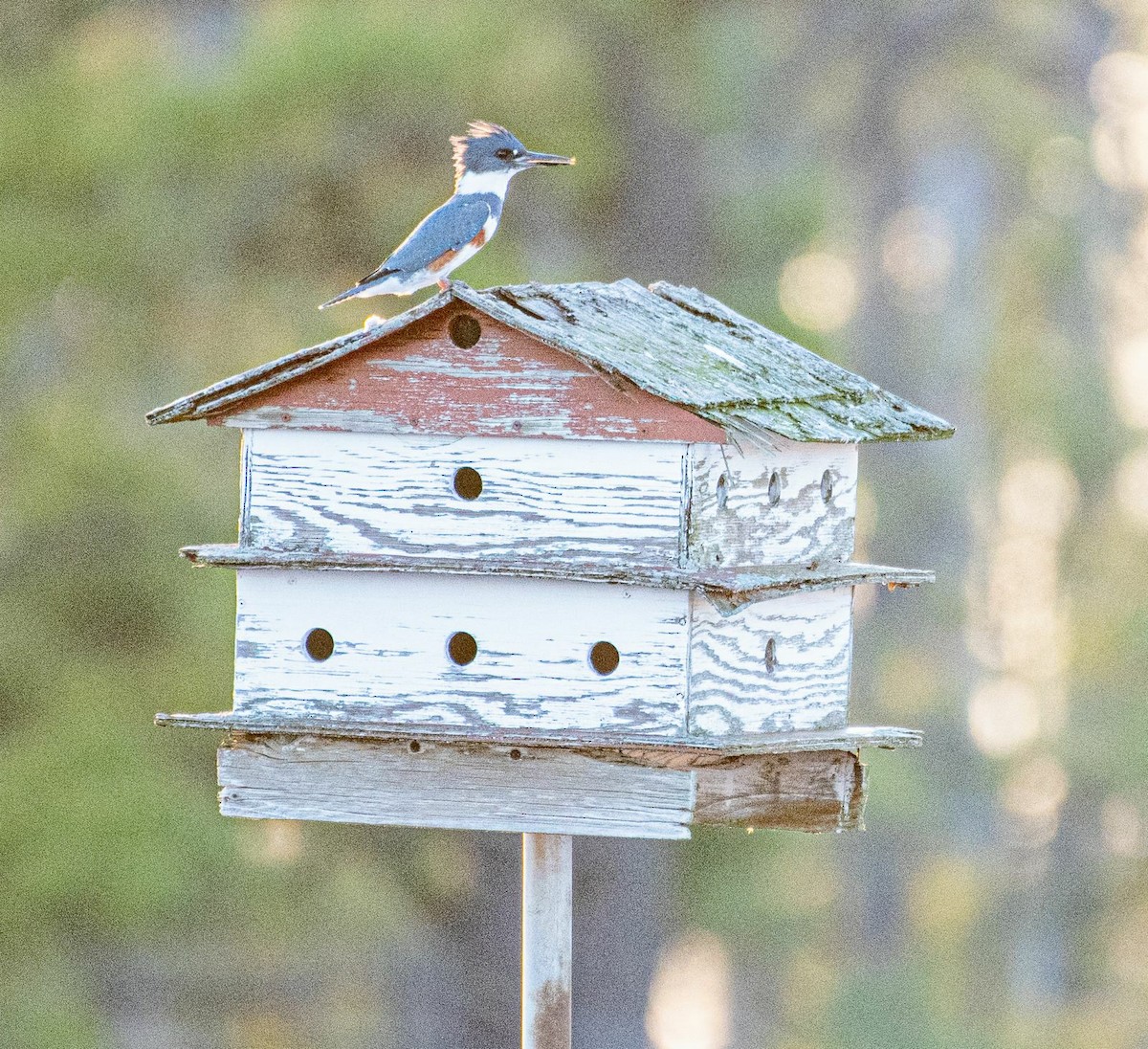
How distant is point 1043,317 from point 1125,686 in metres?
2.71

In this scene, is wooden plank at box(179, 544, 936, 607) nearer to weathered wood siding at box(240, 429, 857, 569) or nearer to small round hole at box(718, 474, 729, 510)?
weathered wood siding at box(240, 429, 857, 569)

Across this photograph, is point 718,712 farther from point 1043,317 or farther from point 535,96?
point 1043,317

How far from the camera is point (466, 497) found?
16.0 ft

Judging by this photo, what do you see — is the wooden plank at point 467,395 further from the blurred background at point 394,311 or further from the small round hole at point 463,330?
the blurred background at point 394,311

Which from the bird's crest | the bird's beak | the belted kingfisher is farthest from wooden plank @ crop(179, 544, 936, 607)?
the bird's crest

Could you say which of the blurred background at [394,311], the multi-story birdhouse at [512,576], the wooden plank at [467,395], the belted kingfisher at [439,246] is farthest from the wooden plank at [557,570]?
the blurred background at [394,311]

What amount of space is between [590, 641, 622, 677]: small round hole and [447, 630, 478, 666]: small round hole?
240 mm

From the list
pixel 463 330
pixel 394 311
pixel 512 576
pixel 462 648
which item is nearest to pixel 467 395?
pixel 463 330

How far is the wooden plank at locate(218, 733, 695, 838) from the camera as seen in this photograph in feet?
15.6

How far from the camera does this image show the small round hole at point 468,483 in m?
4.82

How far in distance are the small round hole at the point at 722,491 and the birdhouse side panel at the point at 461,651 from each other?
8.7 inches

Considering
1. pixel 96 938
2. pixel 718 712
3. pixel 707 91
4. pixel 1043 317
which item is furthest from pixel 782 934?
pixel 718 712

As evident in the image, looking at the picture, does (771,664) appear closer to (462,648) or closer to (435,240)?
(462,648)

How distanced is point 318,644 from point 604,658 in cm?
60
